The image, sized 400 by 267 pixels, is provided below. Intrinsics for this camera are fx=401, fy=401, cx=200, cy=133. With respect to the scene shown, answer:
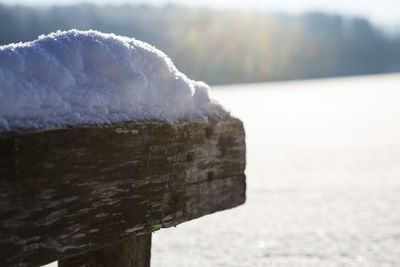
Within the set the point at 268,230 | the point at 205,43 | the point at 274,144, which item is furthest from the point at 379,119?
the point at 205,43

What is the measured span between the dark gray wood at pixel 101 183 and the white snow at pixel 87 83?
4cm

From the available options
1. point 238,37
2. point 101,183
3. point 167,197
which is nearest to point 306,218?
point 167,197

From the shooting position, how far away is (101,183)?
92 cm

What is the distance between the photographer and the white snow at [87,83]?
0.80 meters

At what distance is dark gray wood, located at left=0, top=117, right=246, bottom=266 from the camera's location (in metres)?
0.78

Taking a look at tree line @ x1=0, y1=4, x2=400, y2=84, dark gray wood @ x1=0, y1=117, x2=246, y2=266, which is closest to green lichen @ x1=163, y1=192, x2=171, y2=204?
dark gray wood @ x1=0, y1=117, x2=246, y2=266

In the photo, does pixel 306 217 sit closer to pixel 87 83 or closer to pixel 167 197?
pixel 167 197

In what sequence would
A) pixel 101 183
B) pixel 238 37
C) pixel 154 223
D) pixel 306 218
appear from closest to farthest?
pixel 101 183 → pixel 154 223 → pixel 306 218 → pixel 238 37

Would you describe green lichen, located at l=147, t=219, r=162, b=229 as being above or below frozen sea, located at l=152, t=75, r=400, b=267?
above

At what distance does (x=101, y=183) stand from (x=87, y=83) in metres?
0.23

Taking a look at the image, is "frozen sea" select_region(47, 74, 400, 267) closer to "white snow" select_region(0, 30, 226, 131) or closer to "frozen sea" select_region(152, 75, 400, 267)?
"frozen sea" select_region(152, 75, 400, 267)

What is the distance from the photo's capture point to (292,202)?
12.6 feet

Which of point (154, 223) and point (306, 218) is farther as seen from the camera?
point (306, 218)

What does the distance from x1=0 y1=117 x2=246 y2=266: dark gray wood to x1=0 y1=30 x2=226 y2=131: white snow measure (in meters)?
0.04
